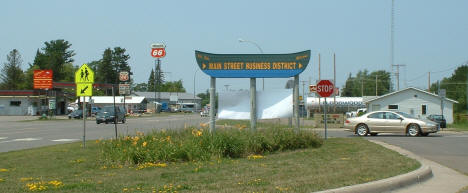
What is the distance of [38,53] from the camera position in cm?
13188

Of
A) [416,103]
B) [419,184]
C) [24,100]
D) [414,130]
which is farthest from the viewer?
[24,100]

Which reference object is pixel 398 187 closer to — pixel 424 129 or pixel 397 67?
pixel 424 129

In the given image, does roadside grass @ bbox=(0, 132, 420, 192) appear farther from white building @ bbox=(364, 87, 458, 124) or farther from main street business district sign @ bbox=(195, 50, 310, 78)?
white building @ bbox=(364, 87, 458, 124)

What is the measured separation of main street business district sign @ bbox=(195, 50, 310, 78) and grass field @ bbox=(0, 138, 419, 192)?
145 inches

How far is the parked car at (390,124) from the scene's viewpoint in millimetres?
25672

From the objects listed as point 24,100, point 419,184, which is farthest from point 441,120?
point 24,100

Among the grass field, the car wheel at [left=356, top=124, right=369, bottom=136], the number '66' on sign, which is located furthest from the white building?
the grass field

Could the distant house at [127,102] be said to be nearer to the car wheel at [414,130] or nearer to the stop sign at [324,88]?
the car wheel at [414,130]

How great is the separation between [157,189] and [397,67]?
79.1 m

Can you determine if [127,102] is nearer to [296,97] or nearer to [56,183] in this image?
[296,97]

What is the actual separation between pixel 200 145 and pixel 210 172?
10.2 ft

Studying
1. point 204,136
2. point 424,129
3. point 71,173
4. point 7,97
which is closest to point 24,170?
point 71,173

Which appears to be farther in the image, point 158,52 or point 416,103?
point 158,52

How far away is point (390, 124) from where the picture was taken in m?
26.1
